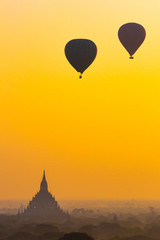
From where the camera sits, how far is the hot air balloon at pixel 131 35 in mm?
65106

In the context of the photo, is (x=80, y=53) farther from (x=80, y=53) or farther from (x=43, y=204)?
(x=43, y=204)

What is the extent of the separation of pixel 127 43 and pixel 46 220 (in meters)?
94.6

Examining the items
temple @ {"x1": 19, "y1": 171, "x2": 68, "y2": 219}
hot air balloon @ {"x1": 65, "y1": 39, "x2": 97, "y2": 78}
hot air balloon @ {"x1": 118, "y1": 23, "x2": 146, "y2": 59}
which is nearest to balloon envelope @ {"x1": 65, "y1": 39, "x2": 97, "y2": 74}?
hot air balloon @ {"x1": 65, "y1": 39, "x2": 97, "y2": 78}

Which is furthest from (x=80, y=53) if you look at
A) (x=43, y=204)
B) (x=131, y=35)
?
(x=43, y=204)

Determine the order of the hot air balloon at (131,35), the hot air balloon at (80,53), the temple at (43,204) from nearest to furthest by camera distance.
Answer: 1. the hot air balloon at (80,53)
2. the hot air balloon at (131,35)
3. the temple at (43,204)

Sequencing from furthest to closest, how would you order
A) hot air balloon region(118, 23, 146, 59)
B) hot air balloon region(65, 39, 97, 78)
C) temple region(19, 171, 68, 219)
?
temple region(19, 171, 68, 219) → hot air balloon region(118, 23, 146, 59) → hot air balloon region(65, 39, 97, 78)

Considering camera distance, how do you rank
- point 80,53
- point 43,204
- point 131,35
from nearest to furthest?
point 80,53 → point 131,35 → point 43,204

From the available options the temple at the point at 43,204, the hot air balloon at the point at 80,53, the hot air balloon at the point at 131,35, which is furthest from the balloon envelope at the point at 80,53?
the temple at the point at 43,204

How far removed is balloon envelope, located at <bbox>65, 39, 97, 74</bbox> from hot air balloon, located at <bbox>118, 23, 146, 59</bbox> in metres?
3.80

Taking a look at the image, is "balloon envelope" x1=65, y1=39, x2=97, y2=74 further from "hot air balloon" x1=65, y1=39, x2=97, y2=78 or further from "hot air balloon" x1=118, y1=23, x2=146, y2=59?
"hot air balloon" x1=118, y1=23, x2=146, y2=59

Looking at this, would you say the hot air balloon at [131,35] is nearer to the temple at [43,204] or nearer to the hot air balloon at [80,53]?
the hot air balloon at [80,53]

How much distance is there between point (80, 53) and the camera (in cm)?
6531

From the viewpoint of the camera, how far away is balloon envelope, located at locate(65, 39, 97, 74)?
6359 cm

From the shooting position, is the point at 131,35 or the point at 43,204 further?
the point at 43,204
